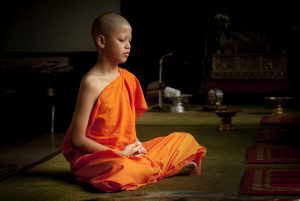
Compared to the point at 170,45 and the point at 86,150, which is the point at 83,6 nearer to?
the point at 170,45

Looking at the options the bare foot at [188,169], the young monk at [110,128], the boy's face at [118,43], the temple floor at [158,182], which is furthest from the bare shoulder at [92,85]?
the bare foot at [188,169]

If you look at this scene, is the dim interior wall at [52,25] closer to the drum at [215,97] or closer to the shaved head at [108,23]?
the drum at [215,97]

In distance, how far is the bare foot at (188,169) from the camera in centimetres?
317

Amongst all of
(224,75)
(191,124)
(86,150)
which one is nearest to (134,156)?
(86,150)

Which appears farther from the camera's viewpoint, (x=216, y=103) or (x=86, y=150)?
(x=216, y=103)

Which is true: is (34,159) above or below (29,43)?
below

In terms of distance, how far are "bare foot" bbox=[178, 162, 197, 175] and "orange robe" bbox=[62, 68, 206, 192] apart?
0.03 meters

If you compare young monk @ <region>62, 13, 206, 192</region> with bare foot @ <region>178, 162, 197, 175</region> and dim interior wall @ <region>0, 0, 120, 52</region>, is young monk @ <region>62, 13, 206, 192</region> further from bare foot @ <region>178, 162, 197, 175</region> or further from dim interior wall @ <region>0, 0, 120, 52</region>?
dim interior wall @ <region>0, 0, 120, 52</region>

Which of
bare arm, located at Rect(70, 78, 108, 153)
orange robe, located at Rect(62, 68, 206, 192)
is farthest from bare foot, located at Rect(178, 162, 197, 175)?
bare arm, located at Rect(70, 78, 108, 153)

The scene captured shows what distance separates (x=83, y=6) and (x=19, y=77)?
1370 mm

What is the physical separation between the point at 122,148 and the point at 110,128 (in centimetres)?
12

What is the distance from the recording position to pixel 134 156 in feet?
9.77

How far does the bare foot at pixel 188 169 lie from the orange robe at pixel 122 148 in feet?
0.09

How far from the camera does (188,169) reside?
3.20 metres
